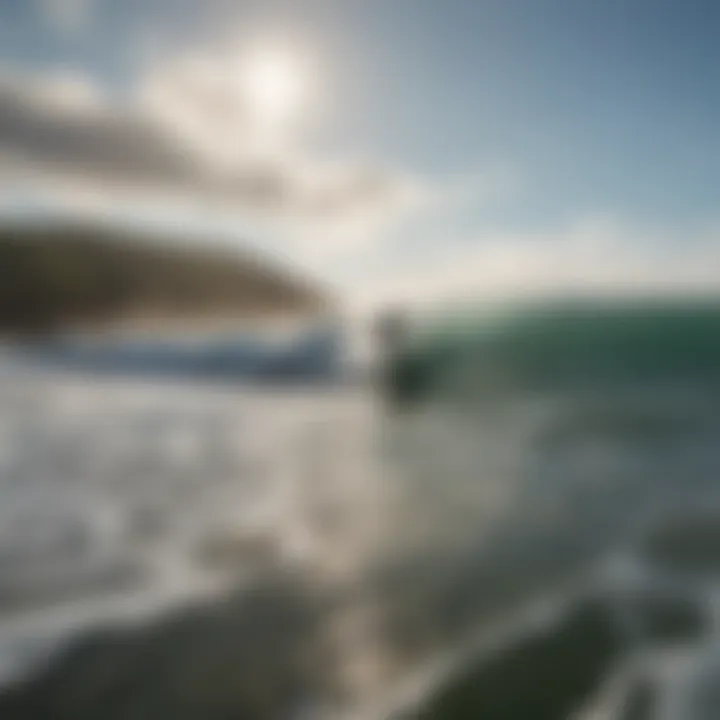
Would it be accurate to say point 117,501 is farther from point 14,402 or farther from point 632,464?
point 632,464

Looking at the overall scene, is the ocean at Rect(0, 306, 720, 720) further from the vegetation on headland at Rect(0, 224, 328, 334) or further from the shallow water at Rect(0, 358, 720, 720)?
the vegetation on headland at Rect(0, 224, 328, 334)

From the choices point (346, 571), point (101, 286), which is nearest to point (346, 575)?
point (346, 571)

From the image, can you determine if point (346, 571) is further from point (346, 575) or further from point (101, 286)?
point (101, 286)

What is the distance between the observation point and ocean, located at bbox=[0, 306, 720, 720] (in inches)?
197

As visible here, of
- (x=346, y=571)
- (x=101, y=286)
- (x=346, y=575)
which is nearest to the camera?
(x=346, y=575)

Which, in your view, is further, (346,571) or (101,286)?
(101,286)

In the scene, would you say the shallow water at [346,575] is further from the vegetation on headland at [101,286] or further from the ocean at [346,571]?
the vegetation on headland at [101,286]

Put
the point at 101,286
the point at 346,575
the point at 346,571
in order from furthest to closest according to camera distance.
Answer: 1. the point at 101,286
2. the point at 346,571
3. the point at 346,575

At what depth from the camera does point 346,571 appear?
712 centimetres

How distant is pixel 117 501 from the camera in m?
9.02

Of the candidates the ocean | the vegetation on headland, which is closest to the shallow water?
the ocean

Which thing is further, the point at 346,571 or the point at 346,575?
the point at 346,571

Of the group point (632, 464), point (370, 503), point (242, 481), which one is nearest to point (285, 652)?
point (370, 503)

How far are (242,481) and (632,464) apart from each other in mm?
8214
